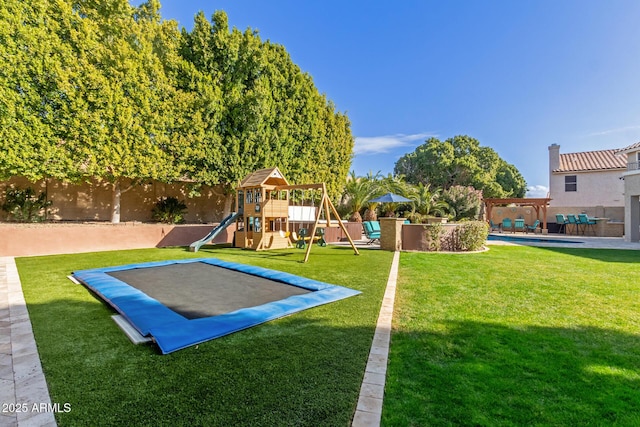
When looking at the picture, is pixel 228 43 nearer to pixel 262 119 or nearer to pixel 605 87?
pixel 262 119

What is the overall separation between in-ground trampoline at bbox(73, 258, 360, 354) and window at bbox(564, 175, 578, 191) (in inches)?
1157

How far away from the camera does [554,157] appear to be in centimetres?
2750

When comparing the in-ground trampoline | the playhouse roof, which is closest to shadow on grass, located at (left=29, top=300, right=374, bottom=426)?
the in-ground trampoline

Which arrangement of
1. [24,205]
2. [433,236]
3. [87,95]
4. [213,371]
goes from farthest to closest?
[24,205], [433,236], [87,95], [213,371]

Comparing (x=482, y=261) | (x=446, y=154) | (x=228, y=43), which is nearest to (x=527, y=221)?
(x=446, y=154)

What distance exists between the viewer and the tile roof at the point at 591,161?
25.2 meters

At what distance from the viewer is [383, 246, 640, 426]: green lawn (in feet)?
7.73

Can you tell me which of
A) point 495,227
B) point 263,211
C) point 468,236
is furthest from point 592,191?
point 263,211

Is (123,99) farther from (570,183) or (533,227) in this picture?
(570,183)

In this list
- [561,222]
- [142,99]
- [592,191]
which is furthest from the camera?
[592,191]

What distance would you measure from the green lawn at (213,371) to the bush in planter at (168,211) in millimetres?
12643

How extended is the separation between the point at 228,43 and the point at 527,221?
26244 mm

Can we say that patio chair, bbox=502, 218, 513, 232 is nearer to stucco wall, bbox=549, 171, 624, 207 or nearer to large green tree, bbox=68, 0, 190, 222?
stucco wall, bbox=549, 171, 624, 207

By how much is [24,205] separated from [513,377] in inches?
711
